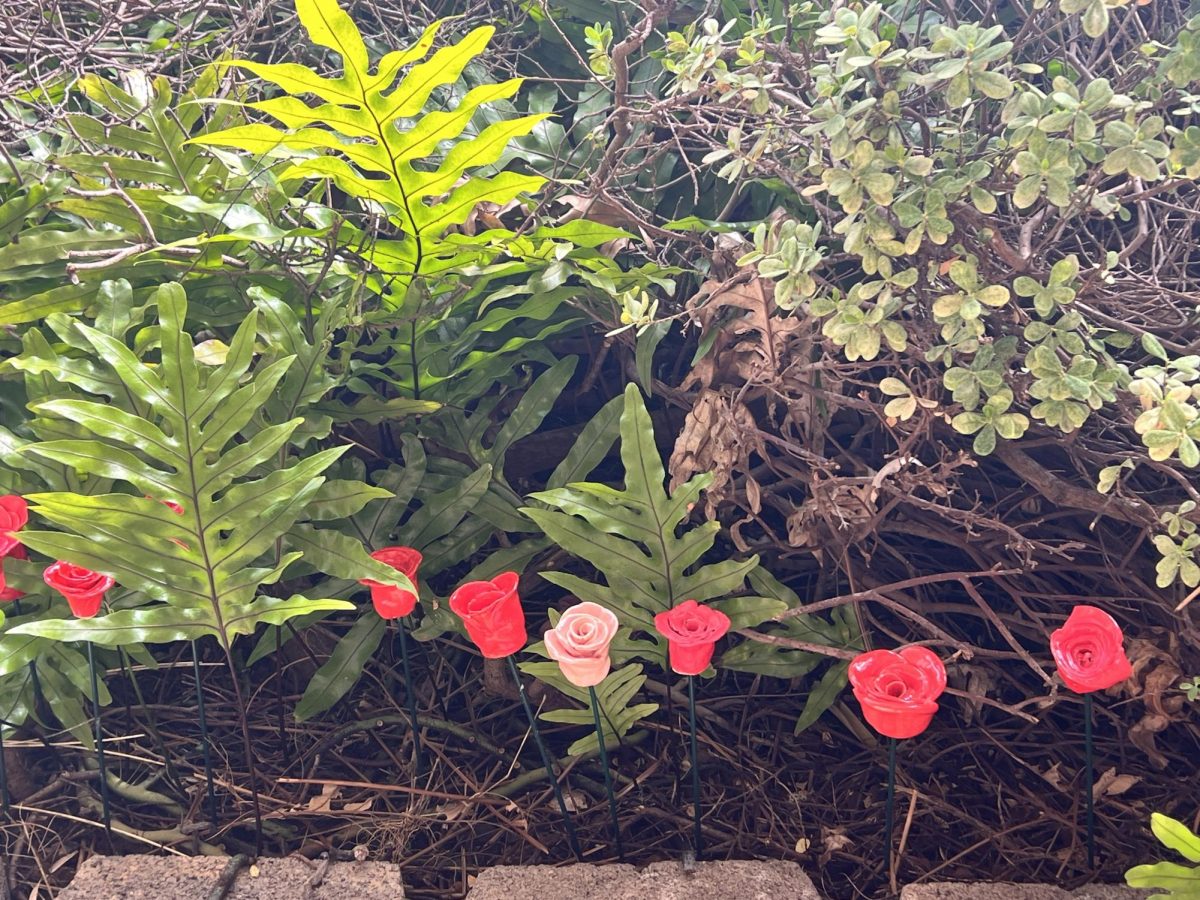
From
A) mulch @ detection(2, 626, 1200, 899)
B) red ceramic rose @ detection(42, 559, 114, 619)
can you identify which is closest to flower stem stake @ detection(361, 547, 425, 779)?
mulch @ detection(2, 626, 1200, 899)

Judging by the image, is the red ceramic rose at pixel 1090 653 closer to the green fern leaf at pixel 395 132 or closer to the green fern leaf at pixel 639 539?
the green fern leaf at pixel 639 539

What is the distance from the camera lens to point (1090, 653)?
801 millimetres

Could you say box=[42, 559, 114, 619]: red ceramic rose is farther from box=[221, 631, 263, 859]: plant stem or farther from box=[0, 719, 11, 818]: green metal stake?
box=[0, 719, 11, 818]: green metal stake

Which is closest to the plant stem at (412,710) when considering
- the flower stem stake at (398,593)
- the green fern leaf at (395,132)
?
the flower stem stake at (398,593)

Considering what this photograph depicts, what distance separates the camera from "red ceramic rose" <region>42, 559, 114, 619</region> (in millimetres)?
852

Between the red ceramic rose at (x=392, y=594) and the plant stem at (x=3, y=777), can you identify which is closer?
the red ceramic rose at (x=392, y=594)

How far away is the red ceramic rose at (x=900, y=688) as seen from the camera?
0.78m

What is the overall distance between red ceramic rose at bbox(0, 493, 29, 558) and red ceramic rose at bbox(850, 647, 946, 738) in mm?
798

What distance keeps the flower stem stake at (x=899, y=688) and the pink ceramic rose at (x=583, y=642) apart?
0.22 metres

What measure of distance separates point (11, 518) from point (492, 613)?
1.58 feet

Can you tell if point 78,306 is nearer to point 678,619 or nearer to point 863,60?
point 678,619

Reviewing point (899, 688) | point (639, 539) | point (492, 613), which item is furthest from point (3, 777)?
point (899, 688)

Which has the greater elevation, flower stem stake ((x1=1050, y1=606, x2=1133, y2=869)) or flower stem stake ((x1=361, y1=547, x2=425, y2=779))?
flower stem stake ((x1=361, y1=547, x2=425, y2=779))

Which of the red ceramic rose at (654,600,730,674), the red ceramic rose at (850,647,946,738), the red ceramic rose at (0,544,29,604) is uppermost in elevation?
the red ceramic rose at (0,544,29,604)
